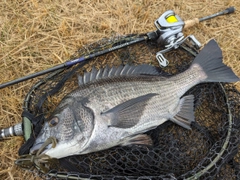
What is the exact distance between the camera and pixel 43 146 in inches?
91.0

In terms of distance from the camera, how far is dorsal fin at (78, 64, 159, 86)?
2.78 m

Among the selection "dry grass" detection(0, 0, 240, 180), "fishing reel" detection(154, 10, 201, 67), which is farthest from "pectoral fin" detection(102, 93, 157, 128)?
"dry grass" detection(0, 0, 240, 180)

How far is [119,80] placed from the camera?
8.93 ft

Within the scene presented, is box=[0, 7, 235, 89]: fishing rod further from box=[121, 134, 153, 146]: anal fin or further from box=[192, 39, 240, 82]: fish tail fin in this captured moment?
box=[121, 134, 153, 146]: anal fin

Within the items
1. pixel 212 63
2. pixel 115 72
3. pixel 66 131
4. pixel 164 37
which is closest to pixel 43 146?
pixel 66 131

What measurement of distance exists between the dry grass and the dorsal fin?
2.45 ft

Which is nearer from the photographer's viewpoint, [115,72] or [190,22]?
[115,72]

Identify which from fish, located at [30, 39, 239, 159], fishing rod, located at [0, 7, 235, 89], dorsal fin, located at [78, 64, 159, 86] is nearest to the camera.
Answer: fish, located at [30, 39, 239, 159]

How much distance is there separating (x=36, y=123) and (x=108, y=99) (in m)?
0.71

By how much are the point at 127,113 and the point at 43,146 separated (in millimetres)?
776

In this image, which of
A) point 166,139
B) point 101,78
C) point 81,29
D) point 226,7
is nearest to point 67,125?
point 101,78

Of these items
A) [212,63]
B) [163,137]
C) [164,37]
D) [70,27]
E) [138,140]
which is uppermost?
[70,27]

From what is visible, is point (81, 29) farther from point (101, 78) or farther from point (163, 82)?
point (163, 82)

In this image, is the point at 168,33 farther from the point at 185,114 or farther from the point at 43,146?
the point at 43,146
